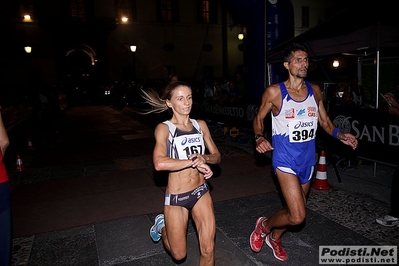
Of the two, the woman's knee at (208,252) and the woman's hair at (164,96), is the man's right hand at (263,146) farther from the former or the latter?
the woman's knee at (208,252)

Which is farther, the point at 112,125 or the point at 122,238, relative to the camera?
the point at 112,125

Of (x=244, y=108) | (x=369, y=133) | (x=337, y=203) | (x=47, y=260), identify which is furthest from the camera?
(x=244, y=108)

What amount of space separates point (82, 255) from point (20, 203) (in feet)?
8.72

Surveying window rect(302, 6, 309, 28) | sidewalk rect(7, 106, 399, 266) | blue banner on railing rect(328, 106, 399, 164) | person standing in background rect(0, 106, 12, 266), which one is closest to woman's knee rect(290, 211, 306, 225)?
sidewalk rect(7, 106, 399, 266)

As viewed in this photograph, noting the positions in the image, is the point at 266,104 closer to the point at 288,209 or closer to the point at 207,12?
the point at 288,209

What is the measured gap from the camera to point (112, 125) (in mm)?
15914

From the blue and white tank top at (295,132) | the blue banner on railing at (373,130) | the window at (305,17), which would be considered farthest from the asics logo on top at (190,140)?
the window at (305,17)

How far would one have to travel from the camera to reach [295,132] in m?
3.51

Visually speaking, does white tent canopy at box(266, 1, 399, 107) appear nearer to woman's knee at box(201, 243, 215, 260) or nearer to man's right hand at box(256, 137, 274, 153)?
man's right hand at box(256, 137, 274, 153)

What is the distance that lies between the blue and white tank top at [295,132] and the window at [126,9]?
94.0ft

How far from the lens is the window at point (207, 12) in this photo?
1229 inches

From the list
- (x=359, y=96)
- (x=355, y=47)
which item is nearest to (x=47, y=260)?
(x=355, y=47)

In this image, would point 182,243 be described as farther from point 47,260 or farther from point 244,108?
point 244,108

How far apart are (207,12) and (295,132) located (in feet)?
101
